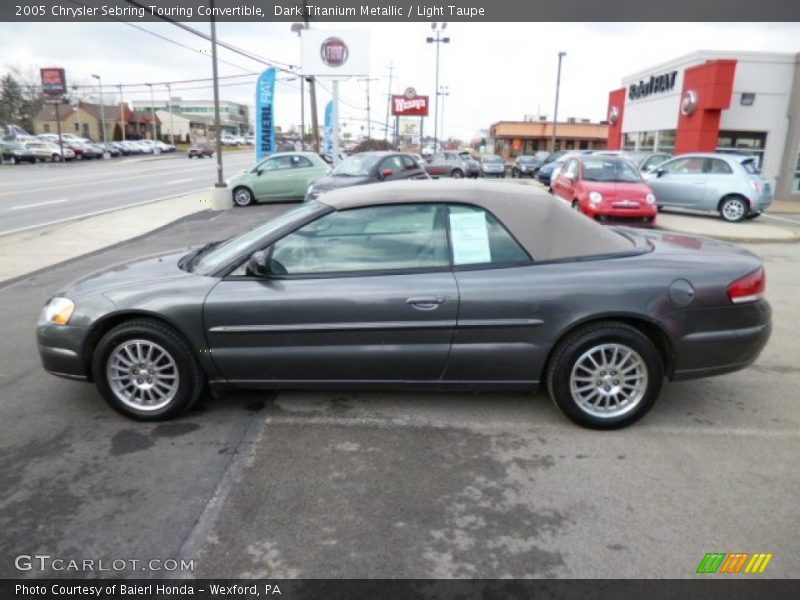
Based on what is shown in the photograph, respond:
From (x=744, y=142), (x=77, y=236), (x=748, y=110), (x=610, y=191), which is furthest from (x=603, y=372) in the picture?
(x=744, y=142)

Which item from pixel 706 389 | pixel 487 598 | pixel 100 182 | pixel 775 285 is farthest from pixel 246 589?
pixel 100 182

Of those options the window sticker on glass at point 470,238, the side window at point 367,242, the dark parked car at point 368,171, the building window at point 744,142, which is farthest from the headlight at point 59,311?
the building window at point 744,142

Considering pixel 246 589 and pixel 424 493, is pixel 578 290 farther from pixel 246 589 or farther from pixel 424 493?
pixel 246 589

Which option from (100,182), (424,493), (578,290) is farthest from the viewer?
(100,182)

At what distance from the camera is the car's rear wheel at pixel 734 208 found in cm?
1384

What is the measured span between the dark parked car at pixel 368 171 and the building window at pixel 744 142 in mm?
12504

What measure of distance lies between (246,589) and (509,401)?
228 cm

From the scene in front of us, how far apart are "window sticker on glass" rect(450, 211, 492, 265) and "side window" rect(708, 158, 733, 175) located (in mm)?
12699

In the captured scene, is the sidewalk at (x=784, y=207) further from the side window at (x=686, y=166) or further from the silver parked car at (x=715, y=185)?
the side window at (x=686, y=166)

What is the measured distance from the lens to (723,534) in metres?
2.76

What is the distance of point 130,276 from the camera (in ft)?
13.4

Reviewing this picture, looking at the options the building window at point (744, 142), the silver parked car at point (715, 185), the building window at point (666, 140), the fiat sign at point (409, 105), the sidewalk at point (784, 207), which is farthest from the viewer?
the fiat sign at point (409, 105)

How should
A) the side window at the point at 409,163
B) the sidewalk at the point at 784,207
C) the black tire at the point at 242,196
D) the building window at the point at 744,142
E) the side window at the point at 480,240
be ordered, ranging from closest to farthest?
1. the side window at the point at 480,240
2. the side window at the point at 409,163
3. the sidewalk at the point at 784,207
4. the black tire at the point at 242,196
5. the building window at the point at 744,142

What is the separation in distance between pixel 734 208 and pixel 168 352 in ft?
46.0
